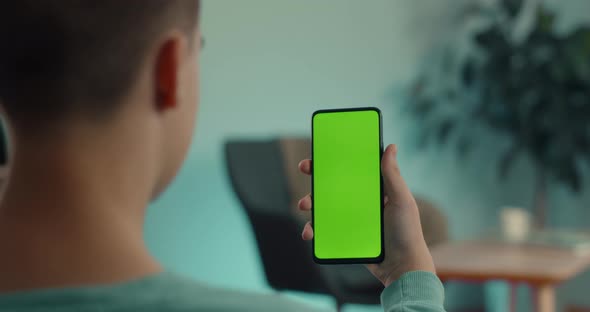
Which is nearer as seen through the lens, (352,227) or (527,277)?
(352,227)

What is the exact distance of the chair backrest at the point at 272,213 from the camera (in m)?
2.21

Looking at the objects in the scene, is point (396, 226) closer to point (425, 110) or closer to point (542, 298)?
point (542, 298)

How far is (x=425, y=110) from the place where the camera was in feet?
11.3

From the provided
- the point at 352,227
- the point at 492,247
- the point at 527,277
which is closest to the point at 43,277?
the point at 352,227

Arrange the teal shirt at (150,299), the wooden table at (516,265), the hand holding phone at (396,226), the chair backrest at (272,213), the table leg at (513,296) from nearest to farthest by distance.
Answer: the teal shirt at (150,299), the hand holding phone at (396,226), the wooden table at (516,265), the chair backrest at (272,213), the table leg at (513,296)

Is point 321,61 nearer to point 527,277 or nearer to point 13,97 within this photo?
point 527,277

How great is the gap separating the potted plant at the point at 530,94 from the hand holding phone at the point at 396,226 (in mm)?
2904

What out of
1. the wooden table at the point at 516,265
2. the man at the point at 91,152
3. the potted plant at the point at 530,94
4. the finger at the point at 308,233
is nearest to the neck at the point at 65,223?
the man at the point at 91,152

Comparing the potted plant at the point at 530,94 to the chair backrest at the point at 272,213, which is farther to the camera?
the potted plant at the point at 530,94

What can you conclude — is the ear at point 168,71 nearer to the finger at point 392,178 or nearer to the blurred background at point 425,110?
the finger at point 392,178

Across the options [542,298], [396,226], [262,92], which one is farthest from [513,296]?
[396,226]

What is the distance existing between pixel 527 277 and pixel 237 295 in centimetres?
152

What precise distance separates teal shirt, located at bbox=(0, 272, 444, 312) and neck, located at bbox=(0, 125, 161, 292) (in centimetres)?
1

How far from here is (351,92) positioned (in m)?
2.93
